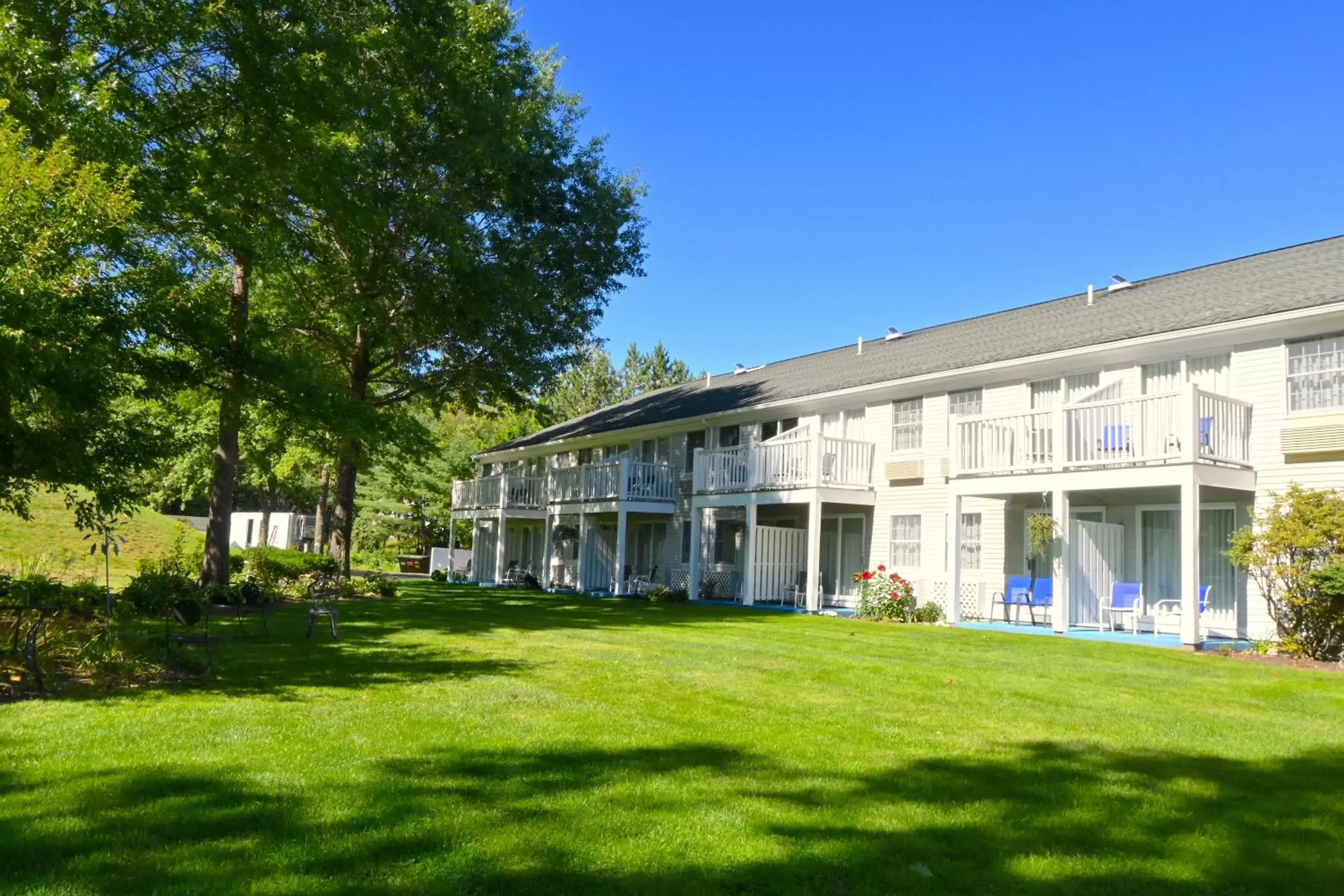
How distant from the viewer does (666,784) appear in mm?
5582

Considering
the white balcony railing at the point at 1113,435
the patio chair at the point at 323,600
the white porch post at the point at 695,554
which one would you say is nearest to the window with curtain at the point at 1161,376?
the white balcony railing at the point at 1113,435

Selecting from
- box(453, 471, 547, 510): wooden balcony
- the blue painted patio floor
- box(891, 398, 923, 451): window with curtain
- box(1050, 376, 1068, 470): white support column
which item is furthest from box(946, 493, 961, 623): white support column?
box(453, 471, 547, 510): wooden balcony

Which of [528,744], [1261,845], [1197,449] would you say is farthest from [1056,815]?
[1197,449]

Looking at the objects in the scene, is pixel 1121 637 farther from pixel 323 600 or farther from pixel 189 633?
pixel 323 600

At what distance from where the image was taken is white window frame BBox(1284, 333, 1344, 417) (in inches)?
570

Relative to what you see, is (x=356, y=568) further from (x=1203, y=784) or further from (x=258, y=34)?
(x=1203, y=784)

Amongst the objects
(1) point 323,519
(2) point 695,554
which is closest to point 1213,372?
(2) point 695,554

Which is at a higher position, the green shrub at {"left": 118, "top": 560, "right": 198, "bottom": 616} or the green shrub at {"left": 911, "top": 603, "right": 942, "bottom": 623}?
the green shrub at {"left": 118, "top": 560, "right": 198, "bottom": 616}

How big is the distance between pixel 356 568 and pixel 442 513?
5.29 metres

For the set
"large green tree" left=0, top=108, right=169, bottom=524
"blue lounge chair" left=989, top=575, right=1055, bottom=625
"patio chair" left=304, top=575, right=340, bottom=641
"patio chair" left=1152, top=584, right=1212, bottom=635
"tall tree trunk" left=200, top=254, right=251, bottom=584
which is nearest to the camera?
"large green tree" left=0, top=108, right=169, bottom=524

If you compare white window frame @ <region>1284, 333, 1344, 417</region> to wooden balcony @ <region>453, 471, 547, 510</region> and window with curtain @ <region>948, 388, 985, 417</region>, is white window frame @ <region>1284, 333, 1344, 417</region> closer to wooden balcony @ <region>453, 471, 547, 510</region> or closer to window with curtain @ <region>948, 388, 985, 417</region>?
window with curtain @ <region>948, 388, 985, 417</region>

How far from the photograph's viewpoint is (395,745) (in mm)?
6266

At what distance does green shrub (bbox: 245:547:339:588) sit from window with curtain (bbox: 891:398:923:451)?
1372 cm

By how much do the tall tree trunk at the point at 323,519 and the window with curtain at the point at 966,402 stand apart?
58.8 ft
